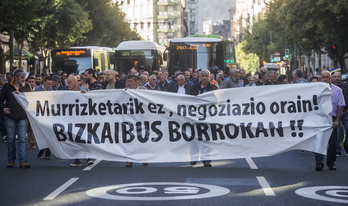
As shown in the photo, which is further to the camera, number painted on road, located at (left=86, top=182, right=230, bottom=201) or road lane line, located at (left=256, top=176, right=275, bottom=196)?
road lane line, located at (left=256, top=176, right=275, bottom=196)

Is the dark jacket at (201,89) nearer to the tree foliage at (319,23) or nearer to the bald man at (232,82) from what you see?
the bald man at (232,82)

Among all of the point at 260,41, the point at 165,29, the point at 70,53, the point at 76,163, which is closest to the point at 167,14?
the point at 165,29

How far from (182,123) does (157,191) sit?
3264 mm

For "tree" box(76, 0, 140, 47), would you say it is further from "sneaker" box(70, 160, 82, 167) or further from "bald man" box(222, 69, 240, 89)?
"sneaker" box(70, 160, 82, 167)

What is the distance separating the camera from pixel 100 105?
1357cm

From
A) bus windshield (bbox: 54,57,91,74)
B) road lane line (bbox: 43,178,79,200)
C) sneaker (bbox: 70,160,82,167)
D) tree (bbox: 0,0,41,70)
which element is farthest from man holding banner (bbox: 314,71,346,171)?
bus windshield (bbox: 54,57,91,74)

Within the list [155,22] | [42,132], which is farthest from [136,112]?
[155,22]

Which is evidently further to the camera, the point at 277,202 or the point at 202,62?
the point at 202,62

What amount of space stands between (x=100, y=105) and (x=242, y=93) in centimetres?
259

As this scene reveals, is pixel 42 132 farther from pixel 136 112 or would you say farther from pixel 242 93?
pixel 242 93

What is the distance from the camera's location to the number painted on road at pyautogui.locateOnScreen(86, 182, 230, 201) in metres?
9.60

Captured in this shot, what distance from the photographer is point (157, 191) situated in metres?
10.1

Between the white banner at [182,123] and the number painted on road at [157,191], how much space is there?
2.29m

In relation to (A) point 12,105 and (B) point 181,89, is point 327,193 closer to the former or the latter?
(A) point 12,105
